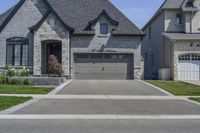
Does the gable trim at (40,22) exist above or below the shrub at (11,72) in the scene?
above

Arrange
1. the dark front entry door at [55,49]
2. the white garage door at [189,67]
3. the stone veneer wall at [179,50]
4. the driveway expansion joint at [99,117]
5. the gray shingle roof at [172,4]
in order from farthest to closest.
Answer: the gray shingle roof at [172,4] → the dark front entry door at [55,49] → the white garage door at [189,67] → the stone veneer wall at [179,50] → the driveway expansion joint at [99,117]

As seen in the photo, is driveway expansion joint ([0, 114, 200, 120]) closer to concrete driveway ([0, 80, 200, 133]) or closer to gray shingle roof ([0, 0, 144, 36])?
concrete driveway ([0, 80, 200, 133])

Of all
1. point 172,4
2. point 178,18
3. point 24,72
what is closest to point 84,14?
point 24,72

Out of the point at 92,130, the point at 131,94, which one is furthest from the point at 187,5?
the point at 92,130

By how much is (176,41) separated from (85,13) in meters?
9.22

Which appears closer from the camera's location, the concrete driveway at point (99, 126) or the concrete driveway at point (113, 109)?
the concrete driveway at point (99, 126)

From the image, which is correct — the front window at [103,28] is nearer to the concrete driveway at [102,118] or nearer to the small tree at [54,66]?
the small tree at [54,66]

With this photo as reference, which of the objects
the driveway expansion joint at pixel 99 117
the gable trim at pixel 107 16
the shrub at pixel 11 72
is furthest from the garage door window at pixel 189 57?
the driveway expansion joint at pixel 99 117

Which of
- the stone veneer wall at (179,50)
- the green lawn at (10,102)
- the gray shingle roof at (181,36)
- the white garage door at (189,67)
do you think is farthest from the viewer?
the white garage door at (189,67)

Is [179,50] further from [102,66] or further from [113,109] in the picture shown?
[113,109]

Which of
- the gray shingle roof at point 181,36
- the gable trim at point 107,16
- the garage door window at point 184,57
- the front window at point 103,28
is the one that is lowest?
the garage door window at point 184,57

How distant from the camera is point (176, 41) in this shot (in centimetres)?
3144

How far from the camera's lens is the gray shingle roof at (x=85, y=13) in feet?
105

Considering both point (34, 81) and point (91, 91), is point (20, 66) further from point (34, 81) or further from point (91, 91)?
point (91, 91)
